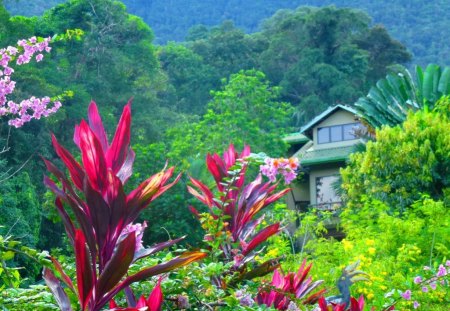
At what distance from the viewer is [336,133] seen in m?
37.0

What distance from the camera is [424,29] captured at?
87000mm

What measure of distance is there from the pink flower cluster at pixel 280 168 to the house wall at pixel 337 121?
105ft

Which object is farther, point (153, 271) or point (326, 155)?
point (326, 155)

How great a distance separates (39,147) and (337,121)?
40.5ft

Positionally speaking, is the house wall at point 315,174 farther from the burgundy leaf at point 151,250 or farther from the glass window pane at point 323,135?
the burgundy leaf at point 151,250

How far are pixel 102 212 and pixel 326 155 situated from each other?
33.2 meters

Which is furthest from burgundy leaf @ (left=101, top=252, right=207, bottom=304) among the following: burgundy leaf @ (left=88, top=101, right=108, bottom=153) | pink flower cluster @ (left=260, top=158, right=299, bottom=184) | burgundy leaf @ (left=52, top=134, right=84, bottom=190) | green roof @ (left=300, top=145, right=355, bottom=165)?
green roof @ (left=300, top=145, right=355, bottom=165)

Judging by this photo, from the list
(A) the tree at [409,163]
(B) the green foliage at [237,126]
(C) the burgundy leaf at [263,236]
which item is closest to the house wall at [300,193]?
(B) the green foliage at [237,126]

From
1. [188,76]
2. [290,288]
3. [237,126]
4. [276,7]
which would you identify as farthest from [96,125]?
[276,7]

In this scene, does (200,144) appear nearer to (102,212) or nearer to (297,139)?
(297,139)

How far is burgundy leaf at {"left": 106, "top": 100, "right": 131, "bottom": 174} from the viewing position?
3242mm

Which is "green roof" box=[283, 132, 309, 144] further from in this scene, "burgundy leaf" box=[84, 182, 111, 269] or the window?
"burgundy leaf" box=[84, 182, 111, 269]

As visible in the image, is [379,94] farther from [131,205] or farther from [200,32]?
[200,32]

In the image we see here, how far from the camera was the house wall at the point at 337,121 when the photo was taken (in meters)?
36.4
